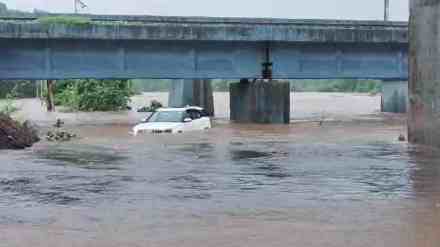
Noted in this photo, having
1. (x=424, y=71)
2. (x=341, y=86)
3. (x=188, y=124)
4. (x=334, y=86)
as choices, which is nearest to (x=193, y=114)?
(x=188, y=124)

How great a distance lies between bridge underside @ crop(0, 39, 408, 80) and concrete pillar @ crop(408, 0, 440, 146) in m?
16.3

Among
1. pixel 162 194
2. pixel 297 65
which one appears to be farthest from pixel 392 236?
pixel 297 65

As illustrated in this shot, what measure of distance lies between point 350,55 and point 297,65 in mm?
2742

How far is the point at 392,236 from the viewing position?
9727 millimetres

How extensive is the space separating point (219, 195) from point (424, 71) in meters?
11.5

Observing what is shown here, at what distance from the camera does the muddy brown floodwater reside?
980 centimetres

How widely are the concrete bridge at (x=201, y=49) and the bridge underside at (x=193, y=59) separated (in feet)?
0.13

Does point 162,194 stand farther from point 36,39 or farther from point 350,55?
point 350,55

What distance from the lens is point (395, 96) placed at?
50.6 meters

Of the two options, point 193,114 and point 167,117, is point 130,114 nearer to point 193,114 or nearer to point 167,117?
point 193,114

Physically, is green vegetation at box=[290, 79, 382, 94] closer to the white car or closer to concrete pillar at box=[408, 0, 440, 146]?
the white car

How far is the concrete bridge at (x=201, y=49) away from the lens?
36406mm

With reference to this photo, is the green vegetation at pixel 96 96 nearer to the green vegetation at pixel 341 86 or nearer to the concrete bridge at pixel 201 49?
the concrete bridge at pixel 201 49

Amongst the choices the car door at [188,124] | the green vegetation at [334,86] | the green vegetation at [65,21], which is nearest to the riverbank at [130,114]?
the green vegetation at [65,21]
